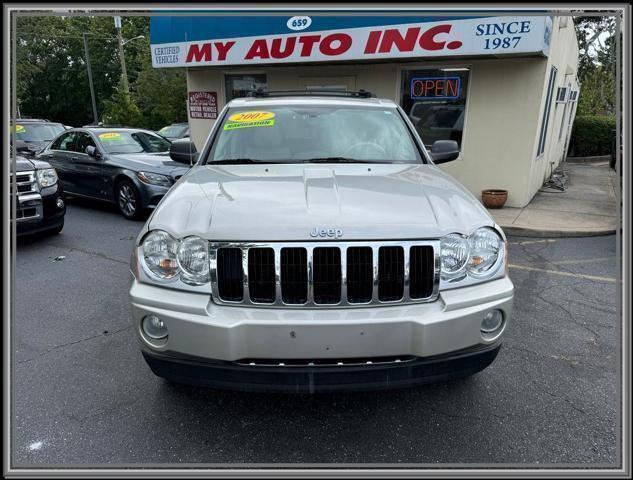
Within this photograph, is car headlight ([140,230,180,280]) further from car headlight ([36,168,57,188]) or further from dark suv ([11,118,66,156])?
dark suv ([11,118,66,156])

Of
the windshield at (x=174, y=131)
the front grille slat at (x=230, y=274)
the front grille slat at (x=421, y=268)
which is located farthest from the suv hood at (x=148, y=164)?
the windshield at (x=174, y=131)

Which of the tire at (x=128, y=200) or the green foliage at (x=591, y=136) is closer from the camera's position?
the tire at (x=128, y=200)

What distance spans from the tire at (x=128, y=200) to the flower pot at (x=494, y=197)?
6.14 meters

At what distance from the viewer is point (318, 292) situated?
7.51 feet

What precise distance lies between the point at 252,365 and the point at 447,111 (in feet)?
26.4

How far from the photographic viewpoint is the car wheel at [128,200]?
756 cm

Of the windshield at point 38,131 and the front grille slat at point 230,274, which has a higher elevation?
the windshield at point 38,131

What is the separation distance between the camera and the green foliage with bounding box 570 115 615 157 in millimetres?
19484

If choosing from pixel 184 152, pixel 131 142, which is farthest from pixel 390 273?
pixel 131 142

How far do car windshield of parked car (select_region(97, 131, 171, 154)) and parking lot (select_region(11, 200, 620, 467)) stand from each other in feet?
16.4

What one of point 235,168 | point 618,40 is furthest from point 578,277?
point 235,168

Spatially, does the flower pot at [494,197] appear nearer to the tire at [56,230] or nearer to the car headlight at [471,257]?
the car headlight at [471,257]

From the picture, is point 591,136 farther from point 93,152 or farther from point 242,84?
point 93,152

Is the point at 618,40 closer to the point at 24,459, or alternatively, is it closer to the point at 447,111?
the point at 24,459
